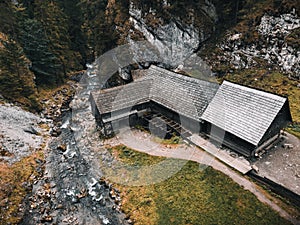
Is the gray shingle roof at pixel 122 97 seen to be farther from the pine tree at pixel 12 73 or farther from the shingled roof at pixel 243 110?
the pine tree at pixel 12 73

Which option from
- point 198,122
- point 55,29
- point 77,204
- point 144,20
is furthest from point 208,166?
point 55,29

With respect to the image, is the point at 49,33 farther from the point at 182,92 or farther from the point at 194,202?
the point at 194,202

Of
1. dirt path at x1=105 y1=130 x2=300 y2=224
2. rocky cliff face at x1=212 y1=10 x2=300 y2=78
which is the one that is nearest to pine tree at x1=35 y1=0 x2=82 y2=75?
dirt path at x1=105 y1=130 x2=300 y2=224

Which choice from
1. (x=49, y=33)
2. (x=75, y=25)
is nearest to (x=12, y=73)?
(x=49, y=33)

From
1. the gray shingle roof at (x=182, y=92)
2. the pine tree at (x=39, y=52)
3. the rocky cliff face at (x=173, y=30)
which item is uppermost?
the rocky cliff face at (x=173, y=30)

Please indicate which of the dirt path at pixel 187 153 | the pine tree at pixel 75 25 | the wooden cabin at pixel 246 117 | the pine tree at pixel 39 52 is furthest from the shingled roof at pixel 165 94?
the pine tree at pixel 75 25
